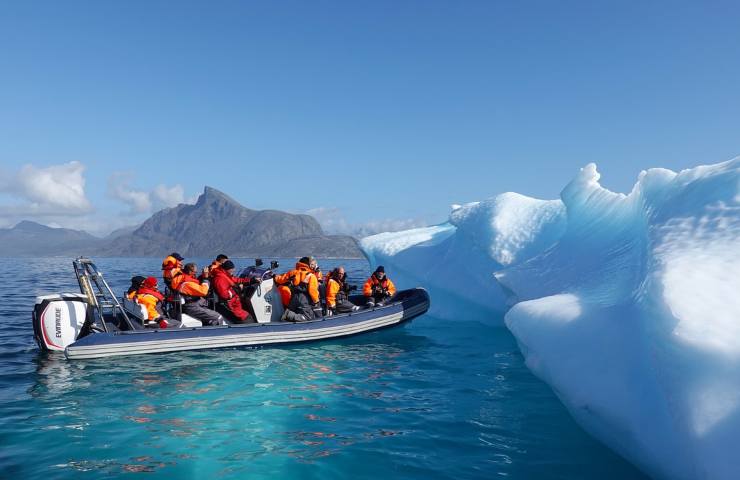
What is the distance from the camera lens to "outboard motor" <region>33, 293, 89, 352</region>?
888cm

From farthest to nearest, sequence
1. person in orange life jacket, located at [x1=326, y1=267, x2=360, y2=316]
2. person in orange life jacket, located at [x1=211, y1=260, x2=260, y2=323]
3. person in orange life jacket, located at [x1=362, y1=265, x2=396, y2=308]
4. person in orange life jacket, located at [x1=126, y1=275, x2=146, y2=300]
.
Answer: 1. person in orange life jacket, located at [x1=362, y1=265, x2=396, y2=308]
2. person in orange life jacket, located at [x1=326, y1=267, x2=360, y2=316]
3. person in orange life jacket, located at [x1=211, y1=260, x2=260, y2=323]
4. person in orange life jacket, located at [x1=126, y1=275, x2=146, y2=300]

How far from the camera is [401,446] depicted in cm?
546

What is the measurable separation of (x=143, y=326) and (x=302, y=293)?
353 centimetres

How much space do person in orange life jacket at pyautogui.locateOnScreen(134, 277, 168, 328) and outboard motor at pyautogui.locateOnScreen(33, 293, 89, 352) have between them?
115 cm

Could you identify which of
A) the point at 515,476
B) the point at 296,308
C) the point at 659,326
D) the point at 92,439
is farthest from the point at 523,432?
the point at 296,308

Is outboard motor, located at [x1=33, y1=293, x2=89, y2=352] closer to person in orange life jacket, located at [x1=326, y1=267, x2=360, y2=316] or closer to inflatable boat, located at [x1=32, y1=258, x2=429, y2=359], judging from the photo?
inflatable boat, located at [x1=32, y1=258, x2=429, y2=359]

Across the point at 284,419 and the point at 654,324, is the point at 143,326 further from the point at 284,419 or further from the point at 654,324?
the point at 654,324

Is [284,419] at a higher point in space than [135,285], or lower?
lower

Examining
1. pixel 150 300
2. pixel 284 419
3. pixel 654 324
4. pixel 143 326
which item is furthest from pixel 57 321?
pixel 654 324

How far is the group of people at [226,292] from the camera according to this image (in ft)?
33.4

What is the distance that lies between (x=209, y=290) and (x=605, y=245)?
8.54 metres

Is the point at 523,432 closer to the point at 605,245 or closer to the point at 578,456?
the point at 578,456

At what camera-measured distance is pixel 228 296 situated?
11.0 m

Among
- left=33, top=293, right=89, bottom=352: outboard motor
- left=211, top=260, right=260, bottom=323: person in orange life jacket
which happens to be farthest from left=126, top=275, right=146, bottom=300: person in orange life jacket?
left=211, top=260, right=260, bottom=323: person in orange life jacket
